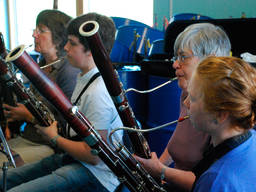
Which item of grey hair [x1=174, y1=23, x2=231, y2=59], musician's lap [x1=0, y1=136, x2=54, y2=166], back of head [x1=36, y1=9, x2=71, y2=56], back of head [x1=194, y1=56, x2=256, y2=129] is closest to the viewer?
back of head [x1=194, y1=56, x2=256, y2=129]

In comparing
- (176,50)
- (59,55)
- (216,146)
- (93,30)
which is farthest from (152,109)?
(216,146)

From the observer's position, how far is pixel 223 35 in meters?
1.20

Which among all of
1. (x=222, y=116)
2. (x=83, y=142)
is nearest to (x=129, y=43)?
(x=83, y=142)

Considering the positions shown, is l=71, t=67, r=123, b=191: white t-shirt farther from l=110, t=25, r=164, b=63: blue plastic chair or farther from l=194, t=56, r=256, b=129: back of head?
l=110, t=25, r=164, b=63: blue plastic chair

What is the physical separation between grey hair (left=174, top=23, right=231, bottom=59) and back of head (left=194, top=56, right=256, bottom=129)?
37 cm

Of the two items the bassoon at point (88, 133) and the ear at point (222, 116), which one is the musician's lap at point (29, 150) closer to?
the bassoon at point (88, 133)

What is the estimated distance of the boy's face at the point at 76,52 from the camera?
149 cm

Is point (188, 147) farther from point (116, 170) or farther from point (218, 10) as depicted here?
point (218, 10)

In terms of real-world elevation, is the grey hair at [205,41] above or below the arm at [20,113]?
above

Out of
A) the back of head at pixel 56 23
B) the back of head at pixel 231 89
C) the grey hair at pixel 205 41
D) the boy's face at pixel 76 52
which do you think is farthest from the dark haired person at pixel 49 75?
the back of head at pixel 231 89

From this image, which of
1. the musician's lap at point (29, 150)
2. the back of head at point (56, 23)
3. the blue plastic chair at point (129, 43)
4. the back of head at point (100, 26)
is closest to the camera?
the back of head at point (100, 26)

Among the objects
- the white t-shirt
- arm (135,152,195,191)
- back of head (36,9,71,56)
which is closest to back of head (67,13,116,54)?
the white t-shirt

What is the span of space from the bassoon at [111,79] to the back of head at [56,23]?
89cm

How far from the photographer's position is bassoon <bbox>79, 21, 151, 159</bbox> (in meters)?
1.08
